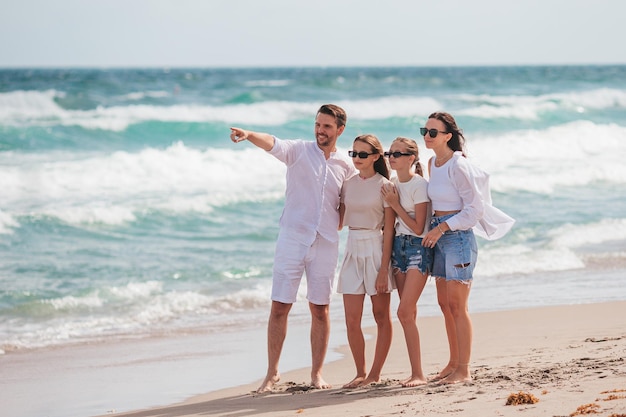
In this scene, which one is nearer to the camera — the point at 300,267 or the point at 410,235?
the point at 410,235

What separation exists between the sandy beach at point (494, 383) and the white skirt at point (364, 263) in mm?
640

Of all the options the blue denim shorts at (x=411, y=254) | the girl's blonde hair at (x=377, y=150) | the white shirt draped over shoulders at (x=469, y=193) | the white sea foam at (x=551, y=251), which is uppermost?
the girl's blonde hair at (x=377, y=150)

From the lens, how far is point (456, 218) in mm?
5777

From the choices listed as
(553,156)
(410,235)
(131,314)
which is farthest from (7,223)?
(553,156)

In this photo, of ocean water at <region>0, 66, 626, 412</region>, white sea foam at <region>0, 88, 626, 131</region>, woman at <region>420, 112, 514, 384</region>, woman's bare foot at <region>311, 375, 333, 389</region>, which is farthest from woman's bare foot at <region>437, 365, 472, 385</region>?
white sea foam at <region>0, 88, 626, 131</region>

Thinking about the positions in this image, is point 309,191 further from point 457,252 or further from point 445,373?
point 445,373

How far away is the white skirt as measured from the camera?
6.10 metres

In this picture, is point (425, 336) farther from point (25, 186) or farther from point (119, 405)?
point (25, 186)

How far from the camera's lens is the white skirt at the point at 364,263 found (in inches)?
240

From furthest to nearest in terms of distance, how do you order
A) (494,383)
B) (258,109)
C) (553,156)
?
(258,109)
(553,156)
(494,383)

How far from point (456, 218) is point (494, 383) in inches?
39.4

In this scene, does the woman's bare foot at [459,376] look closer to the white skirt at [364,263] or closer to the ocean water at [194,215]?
the white skirt at [364,263]

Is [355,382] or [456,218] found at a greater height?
[456,218]

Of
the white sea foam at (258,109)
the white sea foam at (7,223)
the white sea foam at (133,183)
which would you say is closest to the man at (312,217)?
the white sea foam at (7,223)
